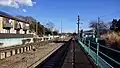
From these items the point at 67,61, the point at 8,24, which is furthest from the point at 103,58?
the point at 8,24

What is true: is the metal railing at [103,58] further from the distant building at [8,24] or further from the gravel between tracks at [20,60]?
the distant building at [8,24]

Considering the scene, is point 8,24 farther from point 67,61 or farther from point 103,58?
point 103,58

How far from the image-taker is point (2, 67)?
18.4 metres

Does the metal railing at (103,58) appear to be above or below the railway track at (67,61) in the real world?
above

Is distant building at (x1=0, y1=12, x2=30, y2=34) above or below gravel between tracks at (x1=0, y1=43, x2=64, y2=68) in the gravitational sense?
above

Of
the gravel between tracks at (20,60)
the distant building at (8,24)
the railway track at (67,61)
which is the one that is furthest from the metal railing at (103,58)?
the distant building at (8,24)

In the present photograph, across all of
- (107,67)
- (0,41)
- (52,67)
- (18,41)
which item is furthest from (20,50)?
(107,67)

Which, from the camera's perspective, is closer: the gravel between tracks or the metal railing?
the metal railing

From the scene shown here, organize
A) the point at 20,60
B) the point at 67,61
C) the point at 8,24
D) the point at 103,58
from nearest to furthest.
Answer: the point at 103,58, the point at 67,61, the point at 20,60, the point at 8,24

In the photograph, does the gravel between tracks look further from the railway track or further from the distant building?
the distant building

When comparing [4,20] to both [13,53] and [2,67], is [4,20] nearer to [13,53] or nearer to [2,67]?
[13,53]

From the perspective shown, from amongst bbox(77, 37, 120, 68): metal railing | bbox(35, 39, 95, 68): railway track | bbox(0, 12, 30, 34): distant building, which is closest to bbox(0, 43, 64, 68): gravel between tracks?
bbox(35, 39, 95, 68): railway track

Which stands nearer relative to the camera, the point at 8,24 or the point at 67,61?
the point at 67,61

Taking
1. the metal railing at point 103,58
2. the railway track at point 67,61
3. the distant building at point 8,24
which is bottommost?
the railway track at point 67,61
